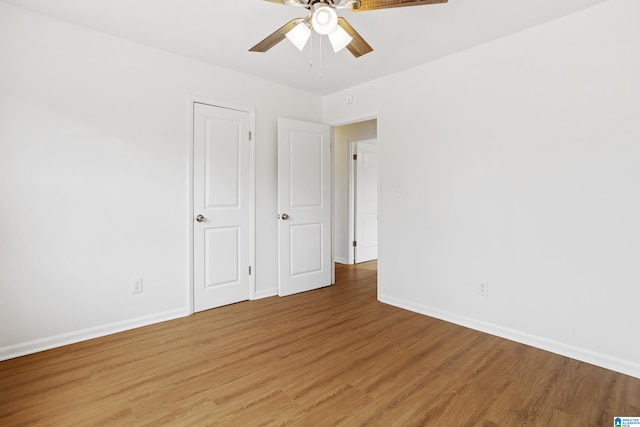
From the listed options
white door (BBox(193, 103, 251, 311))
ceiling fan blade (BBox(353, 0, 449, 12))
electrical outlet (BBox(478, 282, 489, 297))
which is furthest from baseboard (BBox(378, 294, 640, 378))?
ceiling fan blade (BBox(353, 0, 449, 12))

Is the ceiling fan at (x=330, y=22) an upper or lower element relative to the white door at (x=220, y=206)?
upper

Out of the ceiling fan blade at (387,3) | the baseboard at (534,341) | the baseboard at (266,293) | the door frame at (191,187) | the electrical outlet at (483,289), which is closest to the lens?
the ceiling fan blade at (387,3)

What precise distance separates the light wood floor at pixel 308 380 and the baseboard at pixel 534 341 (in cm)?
7

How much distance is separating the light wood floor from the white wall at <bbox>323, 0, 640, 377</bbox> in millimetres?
279

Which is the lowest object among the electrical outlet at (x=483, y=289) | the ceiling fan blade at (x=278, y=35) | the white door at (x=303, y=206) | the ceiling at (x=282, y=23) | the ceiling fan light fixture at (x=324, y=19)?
the electrical outlet at (x=483, y=289)

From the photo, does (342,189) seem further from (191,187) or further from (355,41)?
(355,41)

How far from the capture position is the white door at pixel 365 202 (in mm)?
5414

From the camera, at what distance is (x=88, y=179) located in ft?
8.34

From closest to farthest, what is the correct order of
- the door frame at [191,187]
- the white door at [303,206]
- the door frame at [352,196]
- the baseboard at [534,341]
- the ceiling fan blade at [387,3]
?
the ceiling fan blade at [387,3] → the baseboard at [534,341] → the door frame at [191,187] → the white door at [303,206] → the door frame at [352,196]

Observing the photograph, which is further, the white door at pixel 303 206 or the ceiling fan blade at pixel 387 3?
the white door at pixel 303 206

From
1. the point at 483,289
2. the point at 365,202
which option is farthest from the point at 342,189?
the point at 483,289

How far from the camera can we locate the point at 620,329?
83.0 inches

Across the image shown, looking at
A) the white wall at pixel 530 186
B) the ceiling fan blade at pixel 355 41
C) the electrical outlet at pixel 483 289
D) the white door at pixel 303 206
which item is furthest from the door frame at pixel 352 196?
the ceiling fan blade at pixel 355 41

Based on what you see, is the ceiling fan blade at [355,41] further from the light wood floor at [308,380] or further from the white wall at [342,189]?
the white wall at [342,189]
